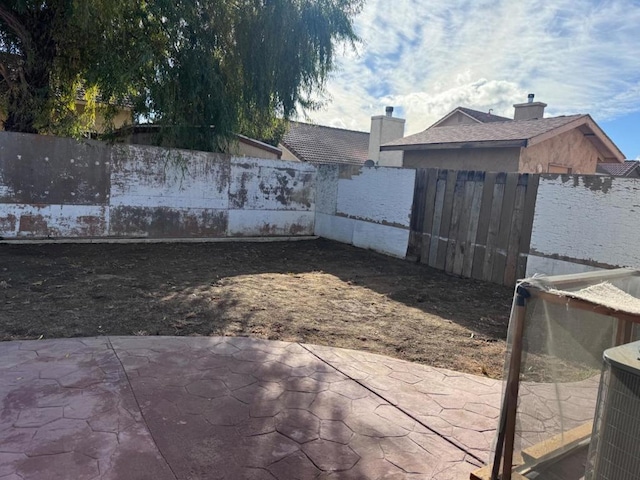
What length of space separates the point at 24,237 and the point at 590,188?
8597 mm

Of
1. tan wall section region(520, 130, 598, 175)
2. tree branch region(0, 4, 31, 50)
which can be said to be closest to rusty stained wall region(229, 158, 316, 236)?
tree branch region(0, 4, 31, 50)

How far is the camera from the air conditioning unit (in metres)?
1.40

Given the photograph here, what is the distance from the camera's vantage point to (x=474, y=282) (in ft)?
22.6

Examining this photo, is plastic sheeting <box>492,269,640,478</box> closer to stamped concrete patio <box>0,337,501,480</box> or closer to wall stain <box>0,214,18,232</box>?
stamped concrete patio <box>0,337,501,480</box>

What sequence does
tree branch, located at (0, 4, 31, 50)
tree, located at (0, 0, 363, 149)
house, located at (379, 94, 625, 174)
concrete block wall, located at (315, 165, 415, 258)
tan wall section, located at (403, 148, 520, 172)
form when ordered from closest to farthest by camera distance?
tree branch, located at (0, 4, 31, 50)
tree, located at (0, 0, 363, 149)
concrete block wall, located at (315, 165, 415, 258)
house, located at (379, 94, 625, 174)
tan wall section, located at (403, 148, 520, 172)

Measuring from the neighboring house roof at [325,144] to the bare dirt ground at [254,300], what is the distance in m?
11.1

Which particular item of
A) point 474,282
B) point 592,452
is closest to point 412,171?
point 474,282

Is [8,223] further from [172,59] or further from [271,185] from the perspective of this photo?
[271,185]

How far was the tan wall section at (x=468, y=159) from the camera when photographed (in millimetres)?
12273

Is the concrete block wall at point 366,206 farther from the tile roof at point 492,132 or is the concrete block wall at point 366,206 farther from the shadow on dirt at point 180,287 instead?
the tile roof at point 492,132

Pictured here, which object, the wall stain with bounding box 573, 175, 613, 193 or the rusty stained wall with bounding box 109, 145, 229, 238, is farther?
the rusty stained wall with bounding box 109, 145, 229, 238

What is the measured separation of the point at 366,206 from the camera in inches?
356

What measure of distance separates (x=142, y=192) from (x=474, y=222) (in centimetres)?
600

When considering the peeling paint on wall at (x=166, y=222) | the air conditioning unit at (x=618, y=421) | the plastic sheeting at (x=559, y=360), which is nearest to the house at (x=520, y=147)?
the peeling paint on wall at (x=166, y=222)
